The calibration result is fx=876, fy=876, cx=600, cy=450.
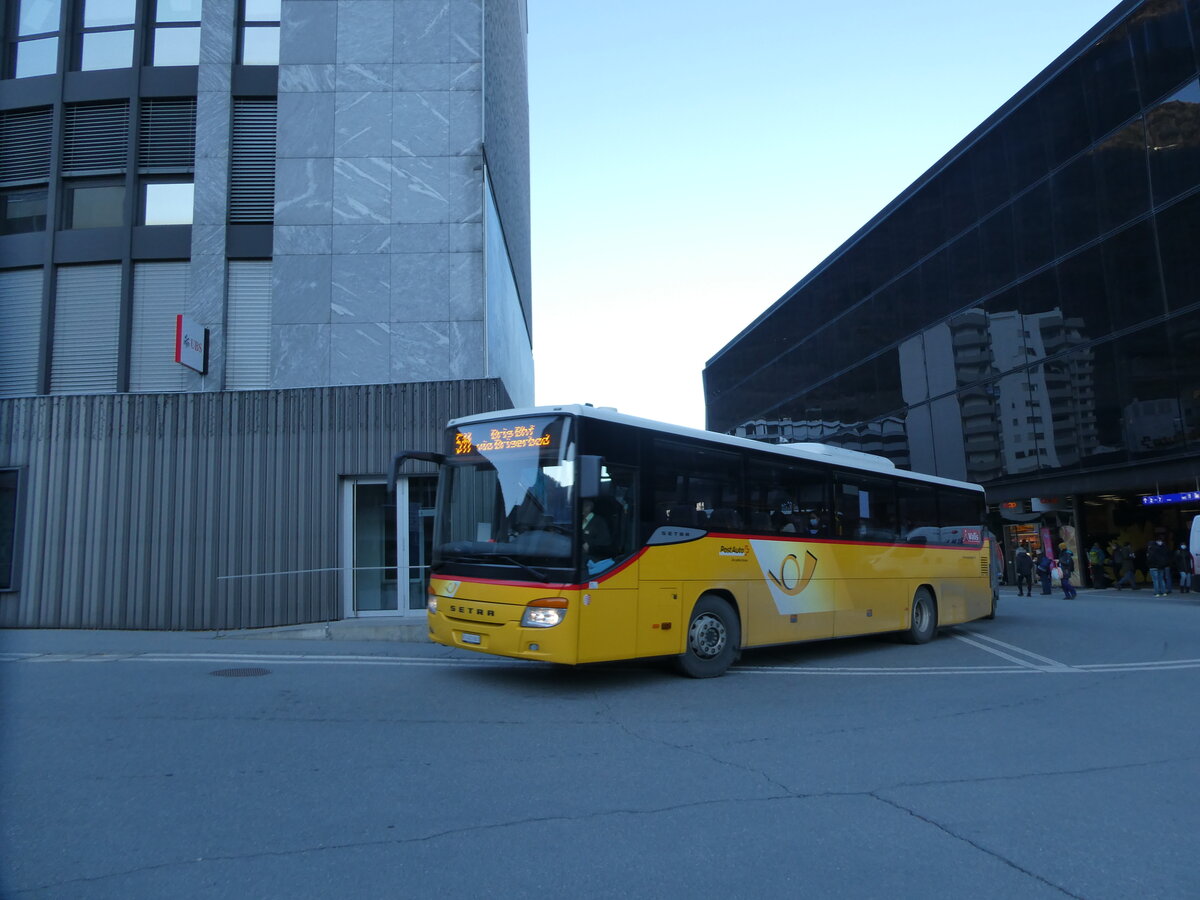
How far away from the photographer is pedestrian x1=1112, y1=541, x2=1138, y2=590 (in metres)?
28.5

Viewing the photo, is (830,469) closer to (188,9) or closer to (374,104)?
(374,104)

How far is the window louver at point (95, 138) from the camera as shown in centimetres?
2023

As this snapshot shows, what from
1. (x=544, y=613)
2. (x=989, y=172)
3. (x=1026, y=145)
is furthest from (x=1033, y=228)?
(x=544, y=613)

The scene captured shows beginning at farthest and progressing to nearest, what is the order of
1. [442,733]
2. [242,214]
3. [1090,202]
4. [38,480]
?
1. [1090,202]
2. [242,214]
3. [38,480]
4. [442,733]

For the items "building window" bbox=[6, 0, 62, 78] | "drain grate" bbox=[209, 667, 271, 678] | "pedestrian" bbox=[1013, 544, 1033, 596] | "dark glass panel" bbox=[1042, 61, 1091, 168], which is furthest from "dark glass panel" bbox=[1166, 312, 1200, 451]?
"building window" bbox=[6, 0, 62, 78]

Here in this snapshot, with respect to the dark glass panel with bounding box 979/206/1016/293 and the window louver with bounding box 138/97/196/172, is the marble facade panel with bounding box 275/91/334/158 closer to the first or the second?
the window louver with bounding box 138/97/196/172

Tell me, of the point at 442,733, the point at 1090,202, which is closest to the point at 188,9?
the point at 442,733

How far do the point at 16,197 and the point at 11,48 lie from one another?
12.1ft

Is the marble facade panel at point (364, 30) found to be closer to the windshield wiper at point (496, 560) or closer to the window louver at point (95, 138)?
the window louver at point (95, 138)

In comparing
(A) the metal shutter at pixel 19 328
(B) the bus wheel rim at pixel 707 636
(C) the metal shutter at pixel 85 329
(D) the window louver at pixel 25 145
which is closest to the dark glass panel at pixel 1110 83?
(B) the bus wheel rim at pixel 707 636

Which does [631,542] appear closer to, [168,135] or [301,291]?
[301,291]

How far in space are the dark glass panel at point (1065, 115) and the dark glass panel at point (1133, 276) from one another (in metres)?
3.98

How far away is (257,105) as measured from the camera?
66.2 feet

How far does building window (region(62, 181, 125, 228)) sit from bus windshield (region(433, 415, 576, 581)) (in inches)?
586
